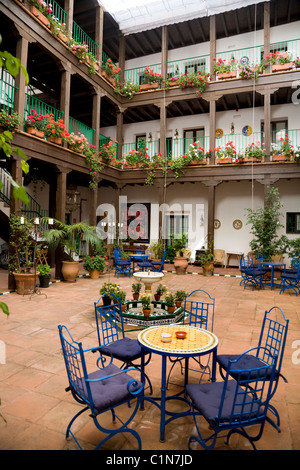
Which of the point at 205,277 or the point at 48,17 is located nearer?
the point at 48,17

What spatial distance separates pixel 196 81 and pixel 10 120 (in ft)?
24.9

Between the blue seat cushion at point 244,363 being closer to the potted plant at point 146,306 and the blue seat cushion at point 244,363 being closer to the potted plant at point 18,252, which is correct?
the potted plant at point 146,306

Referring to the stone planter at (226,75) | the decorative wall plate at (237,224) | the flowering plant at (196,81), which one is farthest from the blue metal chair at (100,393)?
the stone planter at (226,75)

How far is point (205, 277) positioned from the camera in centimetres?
1058

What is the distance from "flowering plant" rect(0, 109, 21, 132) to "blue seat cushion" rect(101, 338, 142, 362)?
19.0ft

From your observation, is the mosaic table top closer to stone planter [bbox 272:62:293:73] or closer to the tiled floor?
the tiled floor

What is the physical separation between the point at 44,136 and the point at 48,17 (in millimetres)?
3100

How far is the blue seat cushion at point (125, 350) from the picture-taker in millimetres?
2918

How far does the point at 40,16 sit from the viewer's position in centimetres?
767

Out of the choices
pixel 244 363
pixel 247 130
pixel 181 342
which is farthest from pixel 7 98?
pixel 247 130

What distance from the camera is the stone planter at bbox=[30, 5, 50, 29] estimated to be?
7.42 metres

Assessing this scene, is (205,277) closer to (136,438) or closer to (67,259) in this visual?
(67,259)

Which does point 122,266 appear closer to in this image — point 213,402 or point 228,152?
point 228,152
